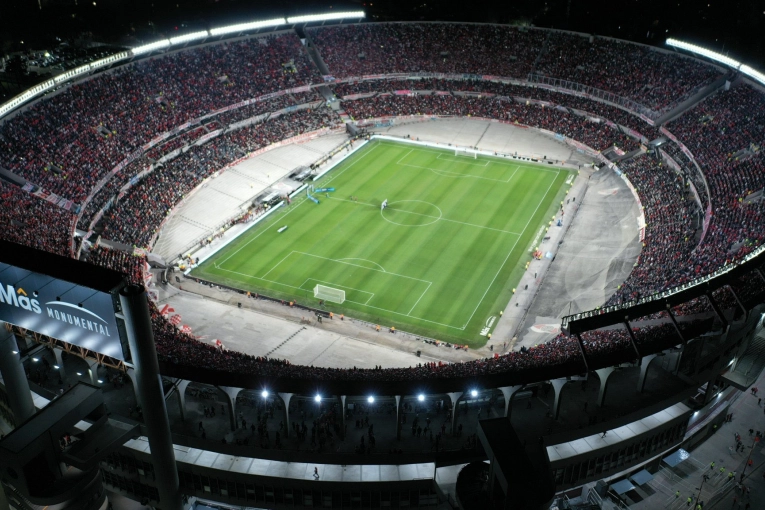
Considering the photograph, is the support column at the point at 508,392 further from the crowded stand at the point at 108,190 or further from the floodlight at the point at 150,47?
the floodlight at the point at 150,47

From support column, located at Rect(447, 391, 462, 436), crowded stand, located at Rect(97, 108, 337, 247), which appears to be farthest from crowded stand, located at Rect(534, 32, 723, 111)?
support column, located at Rect(447, 391, 462, 436)

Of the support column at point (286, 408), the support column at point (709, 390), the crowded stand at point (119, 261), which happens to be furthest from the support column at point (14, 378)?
the support column at point (709, 390)

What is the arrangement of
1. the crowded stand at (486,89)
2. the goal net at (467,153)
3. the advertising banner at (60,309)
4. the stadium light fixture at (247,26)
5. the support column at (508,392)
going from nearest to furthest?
the advertising banner at (60,309) < the support column at (508,392) < the goal net at (467,153) < the stadium light fixture at (247,26) < the crowded stand at (486,89)

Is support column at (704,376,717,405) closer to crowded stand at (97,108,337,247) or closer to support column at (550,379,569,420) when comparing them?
support column at (550,379,569,420)

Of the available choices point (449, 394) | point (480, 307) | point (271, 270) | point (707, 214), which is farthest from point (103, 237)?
point (707, 214)

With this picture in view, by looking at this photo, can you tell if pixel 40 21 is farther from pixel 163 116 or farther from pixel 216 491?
pixel 216 491

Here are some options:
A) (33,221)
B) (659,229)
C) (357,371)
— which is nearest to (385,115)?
(659,229)
